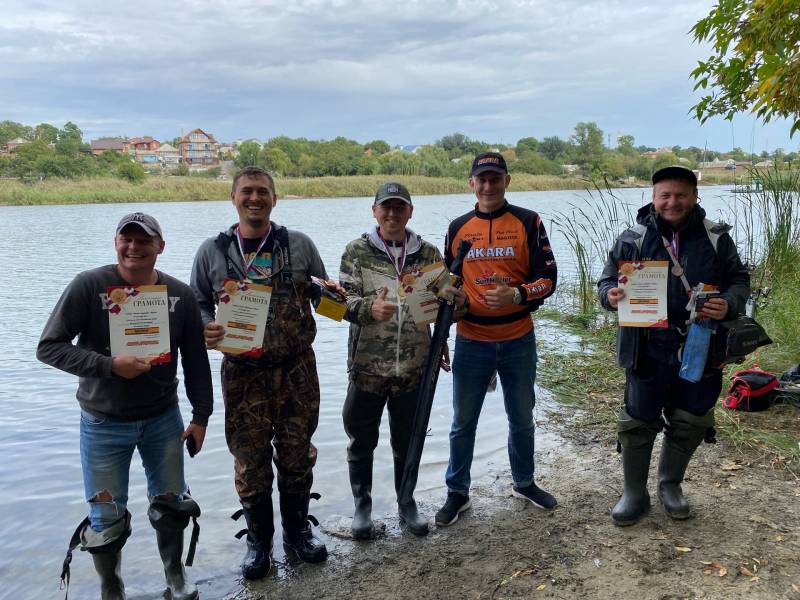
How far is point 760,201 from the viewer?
29.1 ft

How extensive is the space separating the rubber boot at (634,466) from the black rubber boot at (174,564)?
→ 2.37 meters

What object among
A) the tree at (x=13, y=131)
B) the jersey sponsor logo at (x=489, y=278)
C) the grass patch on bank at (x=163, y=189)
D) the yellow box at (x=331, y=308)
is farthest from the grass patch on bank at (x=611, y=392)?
the tree at (x=13, y=131)

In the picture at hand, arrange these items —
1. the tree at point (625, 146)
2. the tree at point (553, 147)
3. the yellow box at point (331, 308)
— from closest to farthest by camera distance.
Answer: the yellow box at point (331, 308), the tree at point (625, 146), the tree at point (553, 147)

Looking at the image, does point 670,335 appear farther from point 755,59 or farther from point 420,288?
point 755,59

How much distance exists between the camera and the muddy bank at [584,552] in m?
2.91

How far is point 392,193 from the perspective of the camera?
10.8ft

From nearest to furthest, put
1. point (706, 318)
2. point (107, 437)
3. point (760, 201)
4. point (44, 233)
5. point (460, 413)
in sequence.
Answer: point (107, 437)
point (706, 318)
point (460, 413)
point (760, 201)
point (44, 233)

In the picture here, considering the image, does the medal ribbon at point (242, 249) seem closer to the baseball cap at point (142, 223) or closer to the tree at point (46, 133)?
the baseball cap at point (142, 223)

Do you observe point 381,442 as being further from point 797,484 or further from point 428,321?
point 797,484

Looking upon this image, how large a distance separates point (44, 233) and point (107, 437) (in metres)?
24.2

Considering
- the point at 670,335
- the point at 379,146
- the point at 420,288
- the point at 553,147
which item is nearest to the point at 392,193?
the point at 420,288

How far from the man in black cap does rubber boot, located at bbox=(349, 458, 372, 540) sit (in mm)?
1431

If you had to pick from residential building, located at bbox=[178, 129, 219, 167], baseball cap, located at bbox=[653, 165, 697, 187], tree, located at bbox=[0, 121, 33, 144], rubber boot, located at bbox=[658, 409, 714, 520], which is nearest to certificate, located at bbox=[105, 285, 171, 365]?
baseball cap, located at bbox=[653, 165, 697, 187]

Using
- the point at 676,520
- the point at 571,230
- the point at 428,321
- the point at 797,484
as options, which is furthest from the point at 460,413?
the point at 571,230
